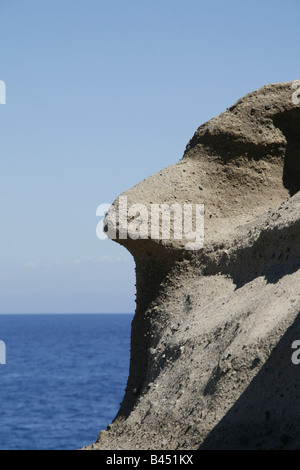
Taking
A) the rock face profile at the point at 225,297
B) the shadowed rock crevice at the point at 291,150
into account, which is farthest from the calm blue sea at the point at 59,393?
the shadowed rock crevice at the point at 291,150

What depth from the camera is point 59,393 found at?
60406 millimetres

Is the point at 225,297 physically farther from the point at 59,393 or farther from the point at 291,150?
the point at 59,393

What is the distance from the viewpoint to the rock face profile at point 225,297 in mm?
6539

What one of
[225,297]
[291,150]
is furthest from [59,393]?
[225,297]

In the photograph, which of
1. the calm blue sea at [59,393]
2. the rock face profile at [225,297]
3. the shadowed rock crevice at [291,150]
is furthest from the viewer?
the calm blue sea at [59,393]

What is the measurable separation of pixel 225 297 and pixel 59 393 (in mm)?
53627

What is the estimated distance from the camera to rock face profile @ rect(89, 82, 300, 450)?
6539 mm

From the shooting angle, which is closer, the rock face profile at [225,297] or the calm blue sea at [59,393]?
the rock face profile at [225,297]

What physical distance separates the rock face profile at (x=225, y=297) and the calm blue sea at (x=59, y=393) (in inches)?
1176

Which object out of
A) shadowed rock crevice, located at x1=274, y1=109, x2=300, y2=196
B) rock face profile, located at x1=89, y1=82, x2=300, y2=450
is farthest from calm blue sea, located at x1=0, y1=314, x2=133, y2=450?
shadowed rock crevice, located at x1=274, y1=109, x2=300, y2=196

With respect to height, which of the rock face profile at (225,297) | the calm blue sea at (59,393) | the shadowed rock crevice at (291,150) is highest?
the shadowed rock crevice at (291,150)

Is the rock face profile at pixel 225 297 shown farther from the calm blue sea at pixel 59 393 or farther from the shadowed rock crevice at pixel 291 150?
the calm blue sea at pixel 59 393

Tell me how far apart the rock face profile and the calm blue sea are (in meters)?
29.9
